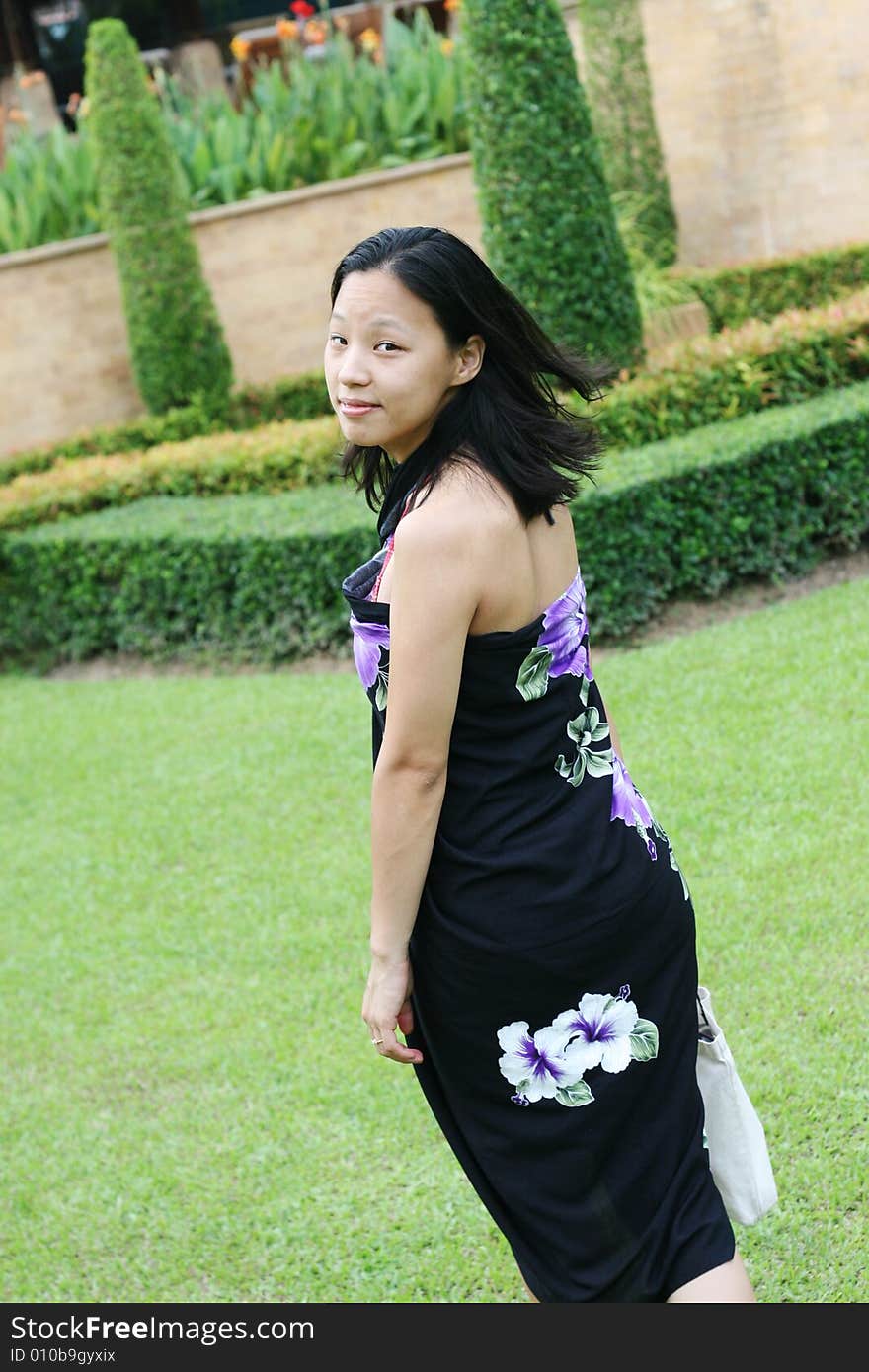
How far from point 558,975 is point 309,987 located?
2.29 m

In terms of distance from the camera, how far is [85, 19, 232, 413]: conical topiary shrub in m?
11.6

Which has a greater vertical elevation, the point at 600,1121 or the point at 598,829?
the point at 598,829

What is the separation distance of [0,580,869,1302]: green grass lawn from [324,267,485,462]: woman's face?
1.75 m

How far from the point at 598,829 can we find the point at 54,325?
39.0 ft

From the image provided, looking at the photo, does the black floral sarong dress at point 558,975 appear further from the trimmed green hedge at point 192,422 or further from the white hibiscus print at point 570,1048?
the trimmed green hedge at point 192,422

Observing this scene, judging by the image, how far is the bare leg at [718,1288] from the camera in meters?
1.91

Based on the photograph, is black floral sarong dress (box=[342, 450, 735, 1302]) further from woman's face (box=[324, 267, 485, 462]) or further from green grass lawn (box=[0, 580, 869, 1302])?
green grass lawn (box=[0, 580, 869, 1302])

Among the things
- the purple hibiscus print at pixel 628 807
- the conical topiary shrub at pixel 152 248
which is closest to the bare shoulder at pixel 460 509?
the purple hibiscus print at pixel 628 807

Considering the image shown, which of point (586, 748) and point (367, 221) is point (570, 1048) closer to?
point (586, 748)

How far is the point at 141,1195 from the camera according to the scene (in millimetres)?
3355

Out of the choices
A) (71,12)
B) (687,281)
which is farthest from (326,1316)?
(71,12)

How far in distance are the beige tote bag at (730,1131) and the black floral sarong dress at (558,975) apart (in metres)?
0.08

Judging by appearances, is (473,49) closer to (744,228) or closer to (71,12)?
(744,228)

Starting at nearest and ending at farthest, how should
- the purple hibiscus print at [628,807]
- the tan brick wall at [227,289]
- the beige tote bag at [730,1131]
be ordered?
the purple hibiscus print at [628,807]
the beige tote bag at [730,1131]
the tan brick wall at [227,289]
